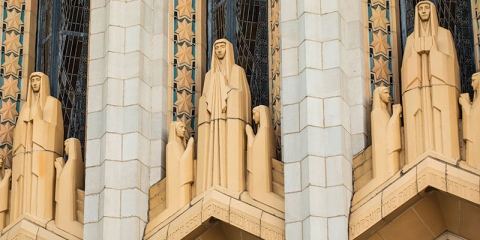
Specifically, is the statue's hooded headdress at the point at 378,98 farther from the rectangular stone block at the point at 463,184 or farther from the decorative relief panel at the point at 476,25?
the rectangular stone block at the point at 463,184

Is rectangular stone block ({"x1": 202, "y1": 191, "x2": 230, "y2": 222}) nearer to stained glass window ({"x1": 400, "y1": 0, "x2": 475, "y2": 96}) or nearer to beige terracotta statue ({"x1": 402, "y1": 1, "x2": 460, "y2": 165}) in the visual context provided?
beige terracotta statue ({"x1": 402, "y1": 1, "x2": 460, "y2": 165})

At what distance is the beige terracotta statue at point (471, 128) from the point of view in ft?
73.5

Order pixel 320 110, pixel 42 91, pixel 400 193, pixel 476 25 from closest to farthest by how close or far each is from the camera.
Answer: pixel 400 193, pixel 320 110, pixel 476 25, pixel 42 91

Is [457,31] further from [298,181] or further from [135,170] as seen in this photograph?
[135,170]

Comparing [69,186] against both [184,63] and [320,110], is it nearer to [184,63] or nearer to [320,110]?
[184,63]

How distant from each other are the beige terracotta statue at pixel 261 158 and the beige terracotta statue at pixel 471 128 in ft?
8.82

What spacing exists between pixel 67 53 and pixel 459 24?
244 inches

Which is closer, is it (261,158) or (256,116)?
(261,158)

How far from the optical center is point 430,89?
22.9 meters

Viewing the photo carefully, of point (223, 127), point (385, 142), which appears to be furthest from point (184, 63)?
point (385, 142)

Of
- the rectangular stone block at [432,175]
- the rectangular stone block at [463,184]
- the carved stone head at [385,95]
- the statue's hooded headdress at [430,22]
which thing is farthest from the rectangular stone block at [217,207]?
the statue's hooded headdress at [430,22]

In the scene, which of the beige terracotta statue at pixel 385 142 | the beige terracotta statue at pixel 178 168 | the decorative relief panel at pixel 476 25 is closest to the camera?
the beige terracotta statue at pixel 385 142

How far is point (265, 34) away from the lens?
25.2 meters

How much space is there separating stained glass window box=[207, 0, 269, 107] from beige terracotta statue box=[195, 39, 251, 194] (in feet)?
2.19
